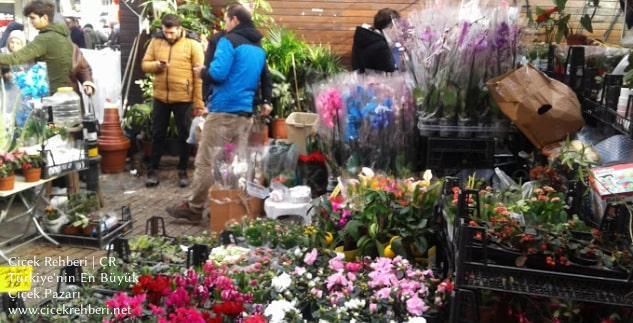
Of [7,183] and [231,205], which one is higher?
[7,183]

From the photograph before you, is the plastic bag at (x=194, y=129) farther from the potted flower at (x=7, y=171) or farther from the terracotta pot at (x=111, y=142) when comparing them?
the potted flower at (x=7, y=171)

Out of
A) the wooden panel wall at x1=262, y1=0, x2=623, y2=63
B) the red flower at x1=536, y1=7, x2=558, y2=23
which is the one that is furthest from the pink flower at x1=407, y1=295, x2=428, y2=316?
the wooden panel wall at x1=262, y1=0, x2=623, y2=63

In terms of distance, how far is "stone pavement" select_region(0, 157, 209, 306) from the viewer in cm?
513

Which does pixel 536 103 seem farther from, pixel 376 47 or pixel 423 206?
pixel 376 47

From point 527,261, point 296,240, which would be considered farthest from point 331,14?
point 527,261

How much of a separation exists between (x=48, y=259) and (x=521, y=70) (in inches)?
A: 150

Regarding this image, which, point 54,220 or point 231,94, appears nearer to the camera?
point 54,220

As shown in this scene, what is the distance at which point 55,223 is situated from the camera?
5.43 m

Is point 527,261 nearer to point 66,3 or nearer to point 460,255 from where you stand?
point 460,255

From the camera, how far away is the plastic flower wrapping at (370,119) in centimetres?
437

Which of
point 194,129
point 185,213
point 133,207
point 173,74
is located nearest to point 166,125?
point 194,129

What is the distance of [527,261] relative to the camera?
8.05ft

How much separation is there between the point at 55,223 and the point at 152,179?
6.77ft

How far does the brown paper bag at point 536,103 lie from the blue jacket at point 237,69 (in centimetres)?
262
